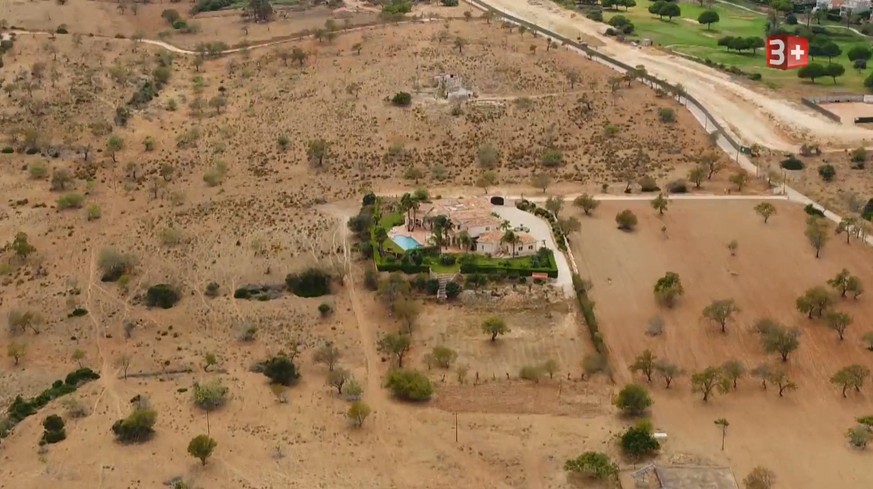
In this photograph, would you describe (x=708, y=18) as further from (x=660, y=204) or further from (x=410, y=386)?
(x=410, y=386)

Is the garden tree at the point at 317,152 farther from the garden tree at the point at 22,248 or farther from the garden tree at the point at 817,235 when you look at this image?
the garden tree at the point at 817,235

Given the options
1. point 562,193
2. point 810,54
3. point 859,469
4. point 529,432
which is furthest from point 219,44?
point 859,469

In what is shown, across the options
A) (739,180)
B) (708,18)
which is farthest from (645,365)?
(708,18)

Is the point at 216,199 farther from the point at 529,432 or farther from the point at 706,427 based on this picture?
the point at 706,427

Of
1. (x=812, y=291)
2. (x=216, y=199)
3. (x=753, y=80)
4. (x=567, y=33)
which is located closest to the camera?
(x=812, y=291)

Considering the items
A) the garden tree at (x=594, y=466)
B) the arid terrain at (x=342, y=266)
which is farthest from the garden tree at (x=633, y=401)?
the garden tree at (x=594, y=466)

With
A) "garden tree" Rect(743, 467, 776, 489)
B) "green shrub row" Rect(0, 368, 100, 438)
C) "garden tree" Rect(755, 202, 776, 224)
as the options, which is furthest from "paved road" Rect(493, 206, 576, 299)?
"green shrub row" Rect(0, 368, 100, 438)

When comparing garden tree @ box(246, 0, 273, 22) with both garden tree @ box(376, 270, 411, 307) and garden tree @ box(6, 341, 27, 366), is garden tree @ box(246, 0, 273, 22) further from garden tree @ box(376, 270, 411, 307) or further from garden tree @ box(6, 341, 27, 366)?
garden tree @ box(6, 341, 27, 366)
